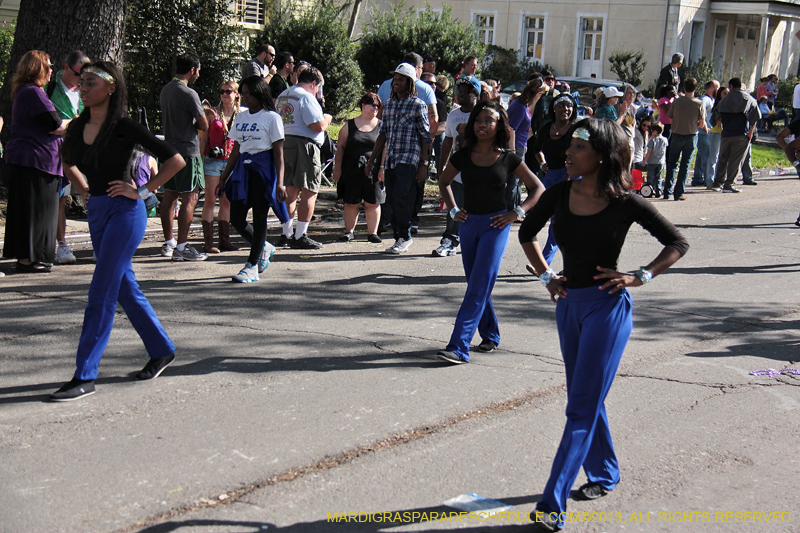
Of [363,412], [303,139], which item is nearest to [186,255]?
[303,139]

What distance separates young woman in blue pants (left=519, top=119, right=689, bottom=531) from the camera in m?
3.60

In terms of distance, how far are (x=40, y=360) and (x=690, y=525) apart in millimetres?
4206

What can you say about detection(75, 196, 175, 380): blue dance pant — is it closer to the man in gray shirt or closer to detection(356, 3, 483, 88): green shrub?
the man in gray shirt

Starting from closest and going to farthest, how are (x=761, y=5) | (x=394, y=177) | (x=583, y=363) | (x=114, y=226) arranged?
(x=583, y=363) → (x=114, y=226) → (x=394, y=177) → (x=761, y=5)

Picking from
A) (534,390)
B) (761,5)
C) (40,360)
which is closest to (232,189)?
(40,360)

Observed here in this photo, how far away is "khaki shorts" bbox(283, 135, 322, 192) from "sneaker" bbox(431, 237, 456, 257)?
1.66m

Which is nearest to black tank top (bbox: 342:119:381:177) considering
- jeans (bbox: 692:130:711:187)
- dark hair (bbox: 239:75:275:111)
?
dark hair (bbox: 239:75:275:111)

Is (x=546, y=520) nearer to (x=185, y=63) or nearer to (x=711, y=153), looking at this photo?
(x=185, y=63)

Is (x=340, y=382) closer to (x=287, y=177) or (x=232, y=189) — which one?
(x=232, y=189)

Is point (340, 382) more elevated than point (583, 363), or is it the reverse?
point (583, 363)

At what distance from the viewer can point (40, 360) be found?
5.62 meters

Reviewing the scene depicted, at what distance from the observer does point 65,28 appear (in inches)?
421

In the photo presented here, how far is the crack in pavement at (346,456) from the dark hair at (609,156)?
1723 mm

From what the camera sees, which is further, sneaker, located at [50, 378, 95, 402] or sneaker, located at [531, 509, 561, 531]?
sneaker, located at [50, 378, 95, 402]
